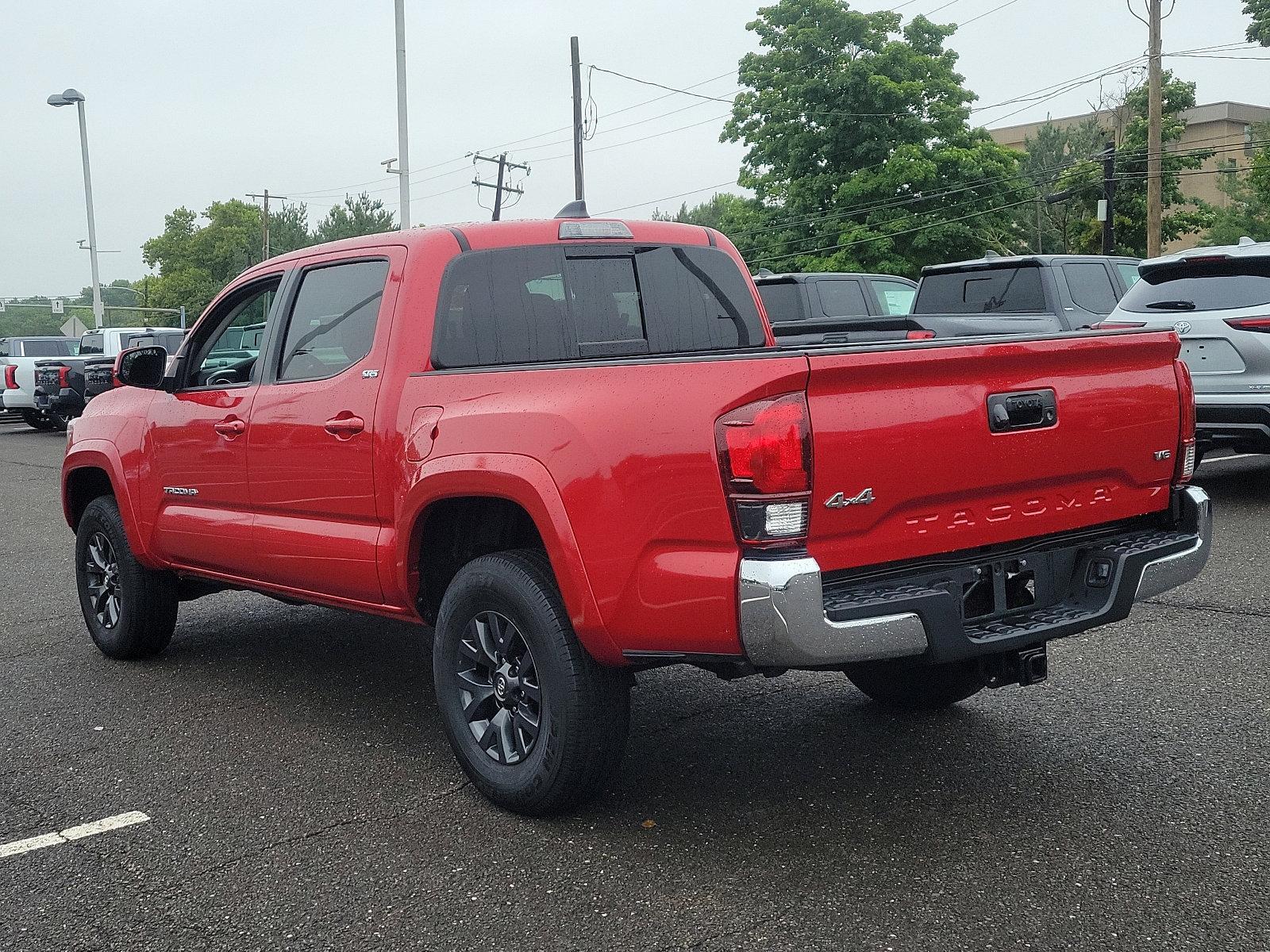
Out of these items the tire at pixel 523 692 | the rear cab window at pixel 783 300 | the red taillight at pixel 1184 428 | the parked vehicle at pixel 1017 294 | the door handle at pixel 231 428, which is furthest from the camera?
the rear cab window at pixel 783 300

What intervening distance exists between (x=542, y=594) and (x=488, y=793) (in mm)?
711

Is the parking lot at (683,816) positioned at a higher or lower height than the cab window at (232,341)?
lower

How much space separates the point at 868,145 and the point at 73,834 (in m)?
39.9

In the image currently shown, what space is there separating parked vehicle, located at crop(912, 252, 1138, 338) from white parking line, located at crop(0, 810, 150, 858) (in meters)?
8.89

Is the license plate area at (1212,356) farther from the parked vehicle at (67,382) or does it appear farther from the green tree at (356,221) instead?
the green tree at (356,221)

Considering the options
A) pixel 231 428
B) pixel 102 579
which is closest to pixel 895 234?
pixel 102 579

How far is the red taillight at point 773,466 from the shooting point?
334cm

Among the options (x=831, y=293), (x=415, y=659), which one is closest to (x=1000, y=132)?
(x=831, y=293)

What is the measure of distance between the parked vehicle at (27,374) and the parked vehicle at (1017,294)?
18568mm

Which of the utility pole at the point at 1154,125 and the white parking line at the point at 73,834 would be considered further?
the utility pole at the point at 1154,125

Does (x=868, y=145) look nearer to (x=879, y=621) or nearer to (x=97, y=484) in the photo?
(x=97, y=484)

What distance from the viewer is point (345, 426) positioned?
15.2ft

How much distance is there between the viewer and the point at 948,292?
41.1 ft

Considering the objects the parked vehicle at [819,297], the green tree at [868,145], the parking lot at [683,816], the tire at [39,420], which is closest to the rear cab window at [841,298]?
the parked vehicle at [819,297]
